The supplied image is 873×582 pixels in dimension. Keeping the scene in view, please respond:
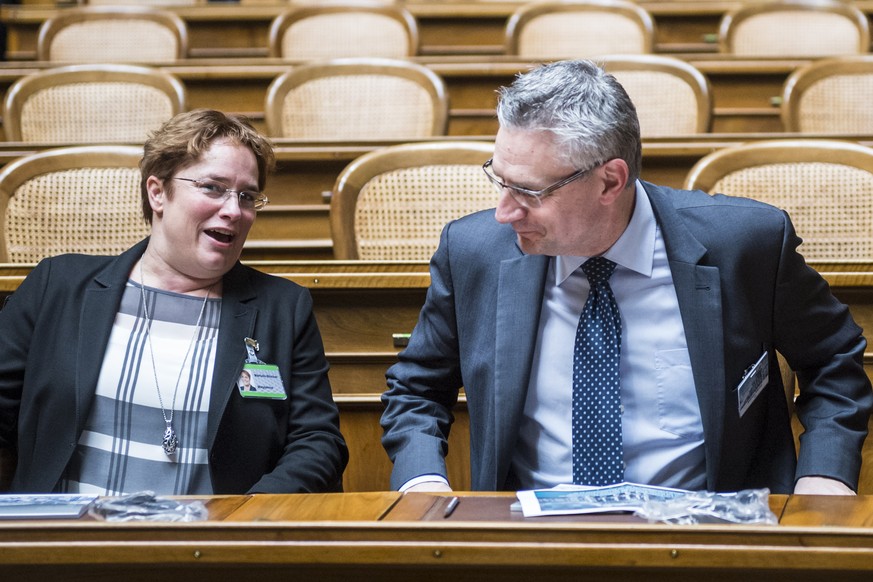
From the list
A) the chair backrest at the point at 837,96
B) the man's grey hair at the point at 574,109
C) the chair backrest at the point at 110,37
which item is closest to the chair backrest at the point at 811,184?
the chair backrest at the point at 837,96

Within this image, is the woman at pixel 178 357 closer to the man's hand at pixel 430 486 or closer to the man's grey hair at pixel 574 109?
the man's hand at pixel 430 486

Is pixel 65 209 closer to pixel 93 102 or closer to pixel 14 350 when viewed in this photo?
pixel 14 350

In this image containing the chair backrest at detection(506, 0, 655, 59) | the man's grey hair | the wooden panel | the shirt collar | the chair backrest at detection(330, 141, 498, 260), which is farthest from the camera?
the chair backrest at detection(506, 0, 655, 59)

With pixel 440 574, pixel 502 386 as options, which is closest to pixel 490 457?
pixel 502 386

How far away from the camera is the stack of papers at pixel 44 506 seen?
1154mm

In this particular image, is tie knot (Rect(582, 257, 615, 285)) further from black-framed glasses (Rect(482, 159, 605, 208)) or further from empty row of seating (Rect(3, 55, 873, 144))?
empty row of seating (Rect(3, 55, 873, 144))

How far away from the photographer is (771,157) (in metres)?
2.36

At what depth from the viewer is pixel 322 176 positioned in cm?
283

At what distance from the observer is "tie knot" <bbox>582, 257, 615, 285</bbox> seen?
149cm

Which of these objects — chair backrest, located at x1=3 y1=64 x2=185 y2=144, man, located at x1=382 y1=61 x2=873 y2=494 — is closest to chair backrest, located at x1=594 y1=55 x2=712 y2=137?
chair backrest, located at x1=3 y1=64 x2=185 y2=144

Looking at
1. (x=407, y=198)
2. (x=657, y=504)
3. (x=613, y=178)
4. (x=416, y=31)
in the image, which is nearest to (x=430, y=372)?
(x=613, y=178)

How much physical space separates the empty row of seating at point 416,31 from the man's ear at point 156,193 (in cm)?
227

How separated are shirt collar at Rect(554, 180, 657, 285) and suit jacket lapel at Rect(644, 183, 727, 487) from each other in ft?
0.10

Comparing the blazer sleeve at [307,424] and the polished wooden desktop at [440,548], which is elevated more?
the polished wooden desktop at [440,548]
